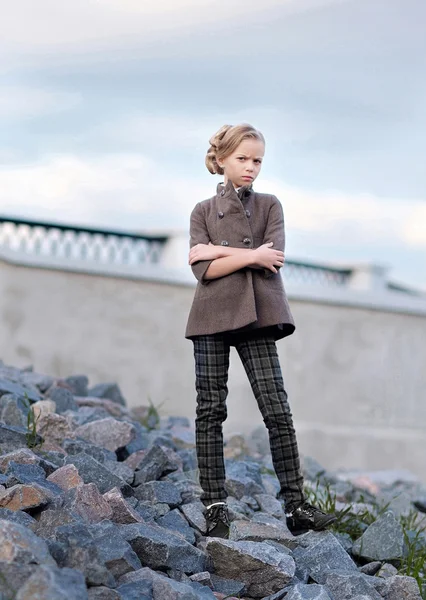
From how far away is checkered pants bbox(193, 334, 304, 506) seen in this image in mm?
3736

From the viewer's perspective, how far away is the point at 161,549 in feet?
11.0

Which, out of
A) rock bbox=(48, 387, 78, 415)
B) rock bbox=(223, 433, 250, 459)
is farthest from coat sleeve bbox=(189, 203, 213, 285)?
rock bbox=(223, 433, 250, 459)

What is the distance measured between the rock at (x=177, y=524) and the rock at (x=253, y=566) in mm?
195

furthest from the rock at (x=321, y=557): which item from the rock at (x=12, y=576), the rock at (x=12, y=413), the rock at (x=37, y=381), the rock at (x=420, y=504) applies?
the rock at (x=37, y=381)

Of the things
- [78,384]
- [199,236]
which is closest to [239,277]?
[199,236]

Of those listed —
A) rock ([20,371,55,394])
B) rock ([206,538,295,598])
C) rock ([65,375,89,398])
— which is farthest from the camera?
rock ([65,375,89,398])

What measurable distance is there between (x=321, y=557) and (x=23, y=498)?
126cm

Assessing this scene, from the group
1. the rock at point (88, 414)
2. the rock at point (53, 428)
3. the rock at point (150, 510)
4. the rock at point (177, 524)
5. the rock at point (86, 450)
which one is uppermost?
the rock at point (88, 414)

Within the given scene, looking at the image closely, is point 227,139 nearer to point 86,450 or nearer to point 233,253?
point 233,253

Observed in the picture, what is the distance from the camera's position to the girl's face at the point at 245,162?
12.2 ft

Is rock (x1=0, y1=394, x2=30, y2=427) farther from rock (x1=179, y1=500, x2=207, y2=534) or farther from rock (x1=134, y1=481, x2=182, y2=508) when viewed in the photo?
rock (x1=179, y1=500, x2=207, y2=534)

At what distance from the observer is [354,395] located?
9914 mm

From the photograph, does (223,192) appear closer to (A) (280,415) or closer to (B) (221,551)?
(A) (280,415)

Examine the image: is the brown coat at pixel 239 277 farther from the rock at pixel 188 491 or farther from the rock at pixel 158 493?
the rock at pixel 188 491
